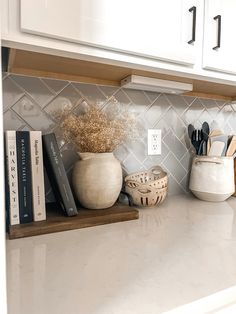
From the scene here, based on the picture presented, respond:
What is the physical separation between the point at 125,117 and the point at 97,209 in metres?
0.35

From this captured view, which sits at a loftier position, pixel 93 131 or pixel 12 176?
pixel 93 131

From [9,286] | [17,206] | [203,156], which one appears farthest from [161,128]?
[9,286]

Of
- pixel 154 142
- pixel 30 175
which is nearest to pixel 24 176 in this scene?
pixel 30 175

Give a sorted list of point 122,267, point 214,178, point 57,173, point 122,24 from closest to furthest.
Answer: point 122,267
point 122,24
point 57,173
point 214,178

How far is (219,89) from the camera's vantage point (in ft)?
3.90

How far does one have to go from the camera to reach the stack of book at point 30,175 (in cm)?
75

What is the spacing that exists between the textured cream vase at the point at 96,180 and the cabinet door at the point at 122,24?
364mm

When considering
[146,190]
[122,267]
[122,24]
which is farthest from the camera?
[146,190]

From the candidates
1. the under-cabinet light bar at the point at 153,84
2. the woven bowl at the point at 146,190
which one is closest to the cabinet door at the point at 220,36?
the under-cabinet light bar at the point at 153,84

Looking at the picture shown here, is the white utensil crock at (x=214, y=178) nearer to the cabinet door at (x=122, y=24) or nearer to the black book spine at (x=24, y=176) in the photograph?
the cabinet door at (x=122, y=24)

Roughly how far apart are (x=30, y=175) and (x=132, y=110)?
0.55 meters

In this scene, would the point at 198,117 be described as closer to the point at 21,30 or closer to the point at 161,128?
the point at 161,128

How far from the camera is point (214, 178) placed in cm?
110

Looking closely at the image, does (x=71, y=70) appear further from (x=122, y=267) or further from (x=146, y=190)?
(x=122, y=267)
